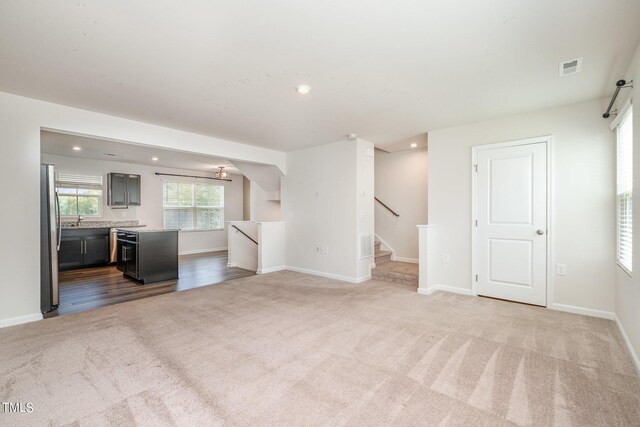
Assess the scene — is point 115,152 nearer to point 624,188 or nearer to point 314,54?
point 314,54

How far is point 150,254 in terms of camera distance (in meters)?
4.92

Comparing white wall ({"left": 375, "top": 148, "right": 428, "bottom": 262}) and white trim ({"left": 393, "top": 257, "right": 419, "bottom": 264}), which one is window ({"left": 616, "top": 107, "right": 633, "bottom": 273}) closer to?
white wall ({"left": 375, "top": 148, "right": 428, "bottom": 262})

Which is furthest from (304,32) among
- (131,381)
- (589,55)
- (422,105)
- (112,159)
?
(112,159)

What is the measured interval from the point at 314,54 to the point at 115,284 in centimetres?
495

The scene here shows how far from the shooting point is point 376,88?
9.62 ft

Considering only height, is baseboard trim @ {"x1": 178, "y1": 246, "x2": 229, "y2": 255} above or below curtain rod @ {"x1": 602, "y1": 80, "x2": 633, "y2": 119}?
below

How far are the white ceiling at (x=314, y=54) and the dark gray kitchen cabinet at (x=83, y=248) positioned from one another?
13.2 ft

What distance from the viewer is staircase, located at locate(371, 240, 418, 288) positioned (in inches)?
183

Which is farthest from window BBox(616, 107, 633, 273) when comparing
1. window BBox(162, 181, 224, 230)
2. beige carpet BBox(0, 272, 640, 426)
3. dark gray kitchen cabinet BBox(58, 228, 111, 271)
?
window BBox(162, 181, 224, 230)

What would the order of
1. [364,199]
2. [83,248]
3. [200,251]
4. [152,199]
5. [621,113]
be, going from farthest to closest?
[200,251], [152,199], [83,248], [364,199], [621,113]

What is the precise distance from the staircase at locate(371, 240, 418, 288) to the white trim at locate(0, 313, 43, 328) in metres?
4.61

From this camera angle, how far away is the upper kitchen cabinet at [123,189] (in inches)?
274

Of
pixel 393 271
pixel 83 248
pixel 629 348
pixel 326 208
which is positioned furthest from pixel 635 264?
pixel 83 248

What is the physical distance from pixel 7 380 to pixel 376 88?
387cm
